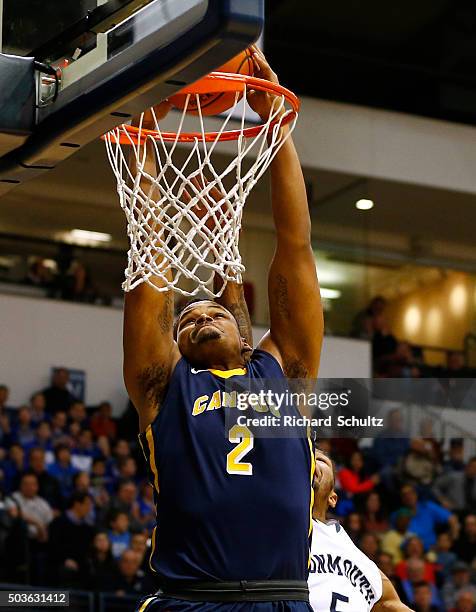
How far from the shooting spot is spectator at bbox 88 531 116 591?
385 inches

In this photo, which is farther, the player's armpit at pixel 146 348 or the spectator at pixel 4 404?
the spectator at pixel 4 404

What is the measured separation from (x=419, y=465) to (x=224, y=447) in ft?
29.7

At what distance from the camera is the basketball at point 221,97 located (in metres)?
4.18

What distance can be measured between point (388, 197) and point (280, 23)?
2571 millimetres

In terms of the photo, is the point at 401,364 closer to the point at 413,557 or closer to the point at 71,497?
the point at 413,557

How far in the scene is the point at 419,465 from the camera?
498 inches

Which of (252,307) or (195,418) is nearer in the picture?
(195,418)

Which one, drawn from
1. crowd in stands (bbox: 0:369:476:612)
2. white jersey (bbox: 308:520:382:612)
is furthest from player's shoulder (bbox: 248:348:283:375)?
crowd in stands (bbox: 0:369:476:612)

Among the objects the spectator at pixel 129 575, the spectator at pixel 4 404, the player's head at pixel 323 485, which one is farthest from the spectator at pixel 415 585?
the player's head at pixel 323 485

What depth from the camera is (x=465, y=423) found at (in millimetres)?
6055

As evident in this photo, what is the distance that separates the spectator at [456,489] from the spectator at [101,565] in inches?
153

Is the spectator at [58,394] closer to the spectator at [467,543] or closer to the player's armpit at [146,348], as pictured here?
the spectator at [467,543]

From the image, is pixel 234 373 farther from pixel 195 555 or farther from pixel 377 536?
pixel 377 536

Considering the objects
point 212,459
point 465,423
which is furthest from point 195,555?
point 465,423
